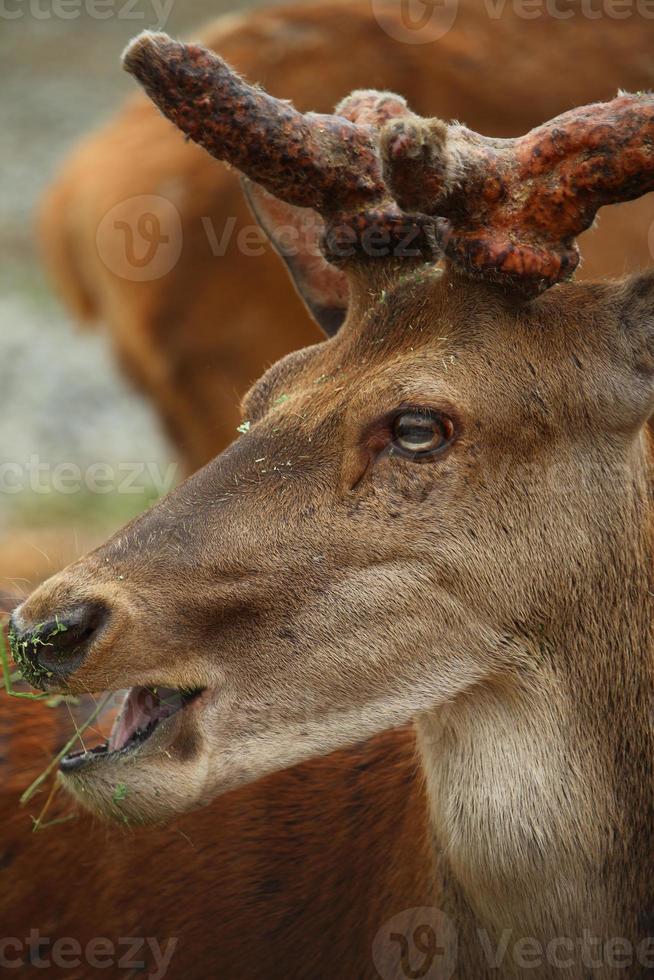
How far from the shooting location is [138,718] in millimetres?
3277

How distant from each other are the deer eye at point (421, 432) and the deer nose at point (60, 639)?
2.63 feet

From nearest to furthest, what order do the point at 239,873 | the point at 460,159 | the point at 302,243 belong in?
the point at 460,159 → the point at 239,873 → the point at 302,243

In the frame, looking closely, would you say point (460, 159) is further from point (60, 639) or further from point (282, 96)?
point (282, 96)

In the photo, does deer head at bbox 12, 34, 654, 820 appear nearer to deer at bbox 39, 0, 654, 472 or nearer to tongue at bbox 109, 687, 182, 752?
tongue at bbox 109, 687, 182, 752

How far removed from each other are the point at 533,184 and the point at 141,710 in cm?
156

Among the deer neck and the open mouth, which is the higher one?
the open mouth

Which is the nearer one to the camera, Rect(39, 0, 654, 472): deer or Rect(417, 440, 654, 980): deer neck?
Rect(417, 440, 654, 980): deer neck

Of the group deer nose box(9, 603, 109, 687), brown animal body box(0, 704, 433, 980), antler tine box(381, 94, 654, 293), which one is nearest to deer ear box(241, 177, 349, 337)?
antler tine box(381, 94, 654, 293)

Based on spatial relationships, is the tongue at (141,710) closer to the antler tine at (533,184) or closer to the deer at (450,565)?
the deer at (450,565)

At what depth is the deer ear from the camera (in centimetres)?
406

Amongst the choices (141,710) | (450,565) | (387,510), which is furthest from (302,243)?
(141,710)

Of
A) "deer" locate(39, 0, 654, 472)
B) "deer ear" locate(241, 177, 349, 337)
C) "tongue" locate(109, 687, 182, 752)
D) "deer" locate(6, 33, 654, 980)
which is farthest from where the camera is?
"deer" locate(39, 0, 654, 472)

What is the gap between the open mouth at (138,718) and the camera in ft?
10.5

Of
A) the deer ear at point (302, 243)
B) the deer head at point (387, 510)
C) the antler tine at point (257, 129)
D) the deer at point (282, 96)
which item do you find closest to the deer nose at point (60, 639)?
the deer head at point (387, 510)
